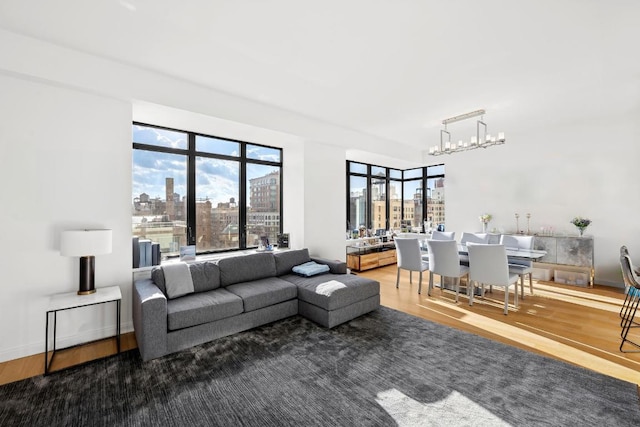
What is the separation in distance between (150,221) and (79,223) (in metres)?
1.05

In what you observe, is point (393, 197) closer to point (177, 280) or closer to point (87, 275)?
point (177, 280)

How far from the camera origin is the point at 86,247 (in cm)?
269

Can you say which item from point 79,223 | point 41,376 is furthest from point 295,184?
point 41,376

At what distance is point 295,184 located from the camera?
514 cm

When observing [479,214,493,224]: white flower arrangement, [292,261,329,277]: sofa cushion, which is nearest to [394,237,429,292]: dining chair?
[292,261,329,277]: sofa cushion

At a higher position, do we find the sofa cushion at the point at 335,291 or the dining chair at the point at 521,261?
the dining chair at the point at 521,261

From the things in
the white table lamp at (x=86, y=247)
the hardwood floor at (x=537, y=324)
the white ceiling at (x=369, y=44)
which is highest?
the white ceiling at (x=369, y=44)

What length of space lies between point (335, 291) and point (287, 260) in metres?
1.18

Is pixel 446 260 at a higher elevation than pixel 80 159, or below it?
below

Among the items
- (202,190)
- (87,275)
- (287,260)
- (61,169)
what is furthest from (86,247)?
(287,260)

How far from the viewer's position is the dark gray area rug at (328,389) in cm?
192

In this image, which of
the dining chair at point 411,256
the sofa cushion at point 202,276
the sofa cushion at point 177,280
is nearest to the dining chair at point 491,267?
the dining chair at point 411,256

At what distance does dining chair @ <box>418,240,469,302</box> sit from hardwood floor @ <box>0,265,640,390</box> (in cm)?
41

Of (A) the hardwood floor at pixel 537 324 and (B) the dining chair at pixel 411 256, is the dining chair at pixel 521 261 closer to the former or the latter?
(A) the hardwood floor at pixel 537 324
